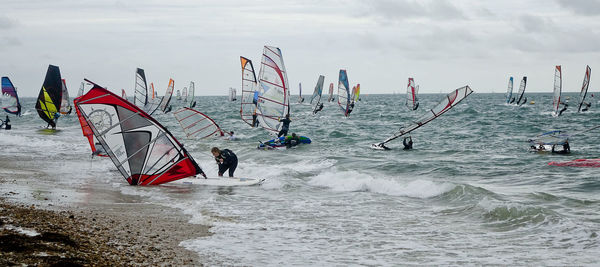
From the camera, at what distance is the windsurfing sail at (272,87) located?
1972 cm

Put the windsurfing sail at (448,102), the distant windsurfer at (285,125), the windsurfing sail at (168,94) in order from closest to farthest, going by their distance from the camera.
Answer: the windsurfing sail at (448,102) < the distant windsurfer at (285,125) < the windsurfing sail at (168,94)

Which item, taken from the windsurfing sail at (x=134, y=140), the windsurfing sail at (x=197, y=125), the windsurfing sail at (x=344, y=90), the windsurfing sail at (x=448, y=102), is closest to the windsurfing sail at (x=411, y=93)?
the windsurfing sail at (x=344, y=90)

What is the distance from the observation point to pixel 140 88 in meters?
37.1

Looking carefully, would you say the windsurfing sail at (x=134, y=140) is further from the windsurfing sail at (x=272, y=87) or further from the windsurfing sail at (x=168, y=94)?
the windsurfing sail at (x=168, y=94)

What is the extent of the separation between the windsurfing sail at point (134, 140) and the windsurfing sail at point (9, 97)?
2671 centimetres

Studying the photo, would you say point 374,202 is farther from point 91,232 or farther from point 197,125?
point 197,125

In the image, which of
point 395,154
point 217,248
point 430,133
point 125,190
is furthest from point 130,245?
point 430,133

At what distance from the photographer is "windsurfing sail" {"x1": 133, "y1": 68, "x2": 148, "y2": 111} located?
36.4 metres

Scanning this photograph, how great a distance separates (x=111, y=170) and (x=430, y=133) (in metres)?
19.7

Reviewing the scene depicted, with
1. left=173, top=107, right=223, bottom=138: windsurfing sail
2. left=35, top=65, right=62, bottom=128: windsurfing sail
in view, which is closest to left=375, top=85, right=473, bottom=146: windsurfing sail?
left=173, top=107, right=223, bottom=138: windsurfing sail

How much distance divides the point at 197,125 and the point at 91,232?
1831 cm

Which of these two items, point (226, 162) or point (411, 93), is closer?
point (226, 162)

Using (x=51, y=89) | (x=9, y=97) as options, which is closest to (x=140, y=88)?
(x=9, y=97)

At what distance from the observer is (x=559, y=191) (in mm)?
12195
